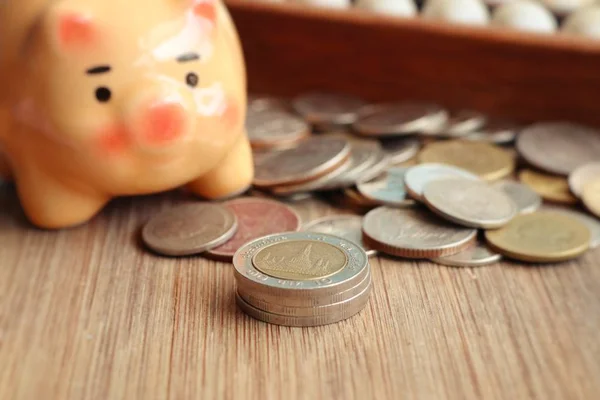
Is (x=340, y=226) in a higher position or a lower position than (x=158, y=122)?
lower

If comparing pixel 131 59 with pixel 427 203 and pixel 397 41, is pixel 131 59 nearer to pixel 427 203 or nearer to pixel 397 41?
pixel 427 203

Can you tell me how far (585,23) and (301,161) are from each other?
0.54 m

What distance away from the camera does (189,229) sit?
0.97 meters

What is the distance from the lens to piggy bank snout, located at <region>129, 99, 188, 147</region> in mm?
858

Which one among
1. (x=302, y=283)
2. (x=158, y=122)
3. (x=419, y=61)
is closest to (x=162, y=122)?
(x=158, y=122)

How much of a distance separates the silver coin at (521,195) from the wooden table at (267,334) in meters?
0.11

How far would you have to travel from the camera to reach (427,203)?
99cm

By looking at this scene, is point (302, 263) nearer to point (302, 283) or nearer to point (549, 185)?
point (302, 283)

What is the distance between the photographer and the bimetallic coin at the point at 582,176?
1.09 metres

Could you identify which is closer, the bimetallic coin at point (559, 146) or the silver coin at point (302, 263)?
the silver coin at point (302, 263)

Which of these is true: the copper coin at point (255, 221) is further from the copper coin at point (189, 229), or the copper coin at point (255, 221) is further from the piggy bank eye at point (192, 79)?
the piggy bank eye at point (192, 79)

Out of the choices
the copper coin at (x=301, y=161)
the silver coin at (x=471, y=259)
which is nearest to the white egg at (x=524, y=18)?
the copper coin at (x=301, y=161)

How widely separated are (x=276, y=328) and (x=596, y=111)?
0.72m

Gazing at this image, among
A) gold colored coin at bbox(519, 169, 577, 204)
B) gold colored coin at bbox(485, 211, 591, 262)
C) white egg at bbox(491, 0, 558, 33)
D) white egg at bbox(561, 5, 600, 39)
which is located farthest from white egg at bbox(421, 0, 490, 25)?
gold colored coin at bbox(485, 211, 591, 262)
